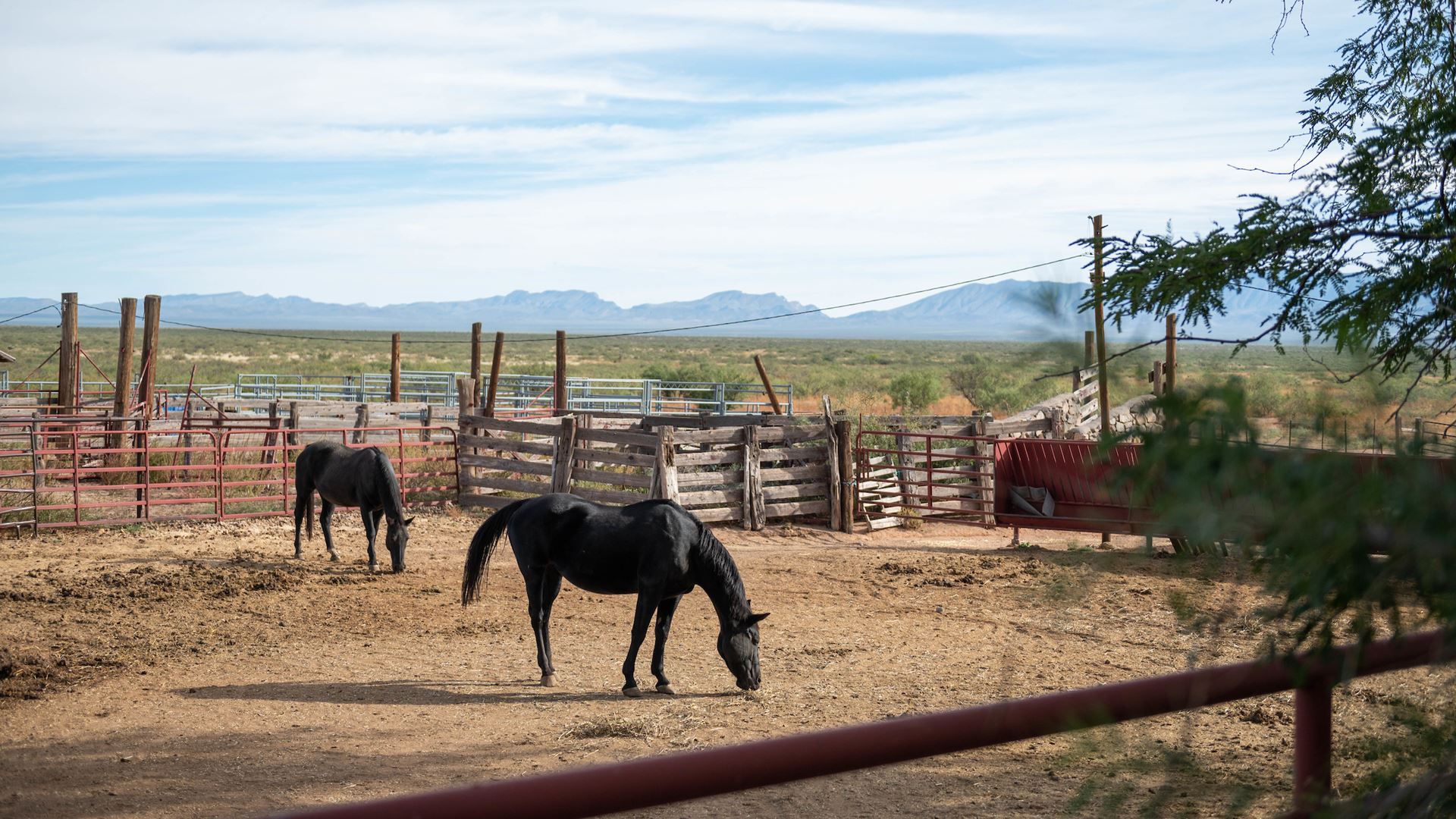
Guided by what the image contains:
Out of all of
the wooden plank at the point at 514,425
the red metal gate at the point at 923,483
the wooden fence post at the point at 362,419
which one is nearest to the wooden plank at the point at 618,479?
the wooden plank at the point at 514,425

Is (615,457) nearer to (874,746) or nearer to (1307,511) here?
(874,746)

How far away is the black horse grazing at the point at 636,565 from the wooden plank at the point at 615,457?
681 centimetres

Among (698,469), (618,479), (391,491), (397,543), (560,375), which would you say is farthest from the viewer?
(560,375)

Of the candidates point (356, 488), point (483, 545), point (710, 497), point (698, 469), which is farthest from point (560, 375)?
point (483, 545)

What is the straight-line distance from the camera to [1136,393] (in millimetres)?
1670

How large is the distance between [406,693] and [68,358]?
1736 centimetres

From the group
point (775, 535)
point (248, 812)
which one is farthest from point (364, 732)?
point (775, 535)

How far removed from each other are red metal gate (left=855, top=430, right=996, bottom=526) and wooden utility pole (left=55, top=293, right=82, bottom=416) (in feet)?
47.5

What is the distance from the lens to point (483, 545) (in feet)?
26.1

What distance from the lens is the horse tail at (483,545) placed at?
7.84 metres

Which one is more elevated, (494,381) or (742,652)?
(494,381)

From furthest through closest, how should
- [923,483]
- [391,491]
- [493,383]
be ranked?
1. [493,383]
2. [923,483]
3. [391,491]

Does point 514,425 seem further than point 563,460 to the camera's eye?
Yes

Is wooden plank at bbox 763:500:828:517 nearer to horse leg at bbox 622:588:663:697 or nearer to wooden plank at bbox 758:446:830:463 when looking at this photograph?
wooden plank at bbox 758:446:830:463
